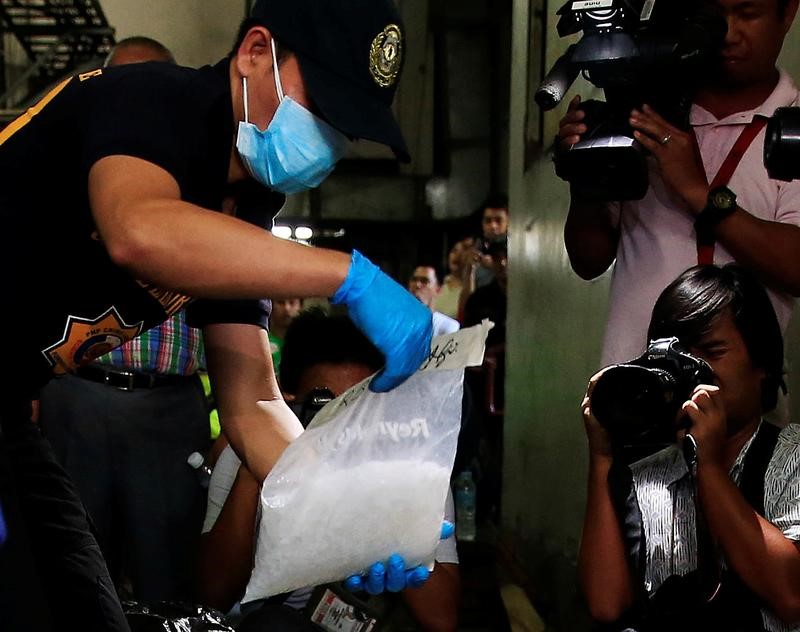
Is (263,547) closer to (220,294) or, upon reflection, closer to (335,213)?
(220,294)

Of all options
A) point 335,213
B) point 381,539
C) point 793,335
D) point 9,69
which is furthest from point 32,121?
point 335,213

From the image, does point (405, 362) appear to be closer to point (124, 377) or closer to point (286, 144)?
point (286, 144)

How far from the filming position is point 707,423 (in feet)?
5.57

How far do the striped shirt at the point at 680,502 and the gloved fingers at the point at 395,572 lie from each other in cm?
49

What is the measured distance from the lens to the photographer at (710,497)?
5.56 feet

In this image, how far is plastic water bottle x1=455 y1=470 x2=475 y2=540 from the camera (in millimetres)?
4840

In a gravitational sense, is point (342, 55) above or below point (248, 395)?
above

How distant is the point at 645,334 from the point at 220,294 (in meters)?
1.09

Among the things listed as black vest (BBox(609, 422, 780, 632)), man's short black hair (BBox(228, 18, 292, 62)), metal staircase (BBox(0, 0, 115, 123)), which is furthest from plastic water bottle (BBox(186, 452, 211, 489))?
metal staircase (BBox(0, 0, 115, 123))

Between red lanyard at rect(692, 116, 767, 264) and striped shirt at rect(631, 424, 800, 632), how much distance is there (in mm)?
365

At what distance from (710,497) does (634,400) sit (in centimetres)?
19

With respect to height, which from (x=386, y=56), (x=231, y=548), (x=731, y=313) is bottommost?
(x=231, y=548)

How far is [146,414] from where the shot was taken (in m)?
2.70

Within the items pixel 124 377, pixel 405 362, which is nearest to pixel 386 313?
pixel 405 362
